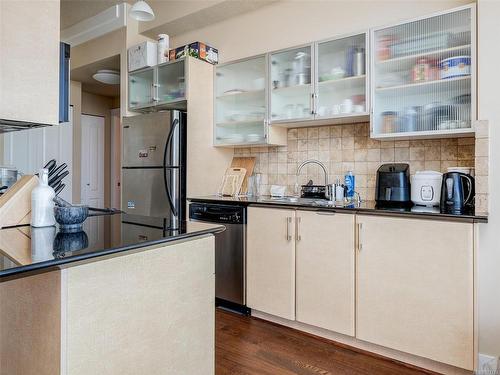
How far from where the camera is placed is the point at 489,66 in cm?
197

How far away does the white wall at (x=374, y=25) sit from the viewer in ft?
6.30

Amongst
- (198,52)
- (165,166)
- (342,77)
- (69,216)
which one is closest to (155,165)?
(165,166)

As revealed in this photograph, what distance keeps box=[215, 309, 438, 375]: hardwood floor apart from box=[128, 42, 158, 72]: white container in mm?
2556

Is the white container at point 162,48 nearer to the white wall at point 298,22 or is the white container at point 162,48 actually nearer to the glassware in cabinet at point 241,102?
the white wall at point 298,22

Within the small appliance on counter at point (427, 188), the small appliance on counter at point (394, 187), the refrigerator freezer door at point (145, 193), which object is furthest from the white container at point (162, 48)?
the small appliance on counter at point (427, 188)

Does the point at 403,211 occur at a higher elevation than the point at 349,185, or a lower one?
lower

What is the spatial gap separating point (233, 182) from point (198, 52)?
4.08 ft

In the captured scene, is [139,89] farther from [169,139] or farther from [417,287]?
[417,287]

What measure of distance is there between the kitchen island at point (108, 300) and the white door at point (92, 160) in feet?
13.9

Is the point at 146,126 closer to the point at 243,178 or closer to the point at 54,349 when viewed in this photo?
the point at 243,178

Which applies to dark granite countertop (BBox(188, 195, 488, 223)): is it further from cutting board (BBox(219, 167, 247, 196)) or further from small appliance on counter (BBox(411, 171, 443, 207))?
cutting board (BBox(219, 167, 247, 196))

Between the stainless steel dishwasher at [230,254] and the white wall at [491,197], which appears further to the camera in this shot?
the stainless steel dishwasher at [230,254]

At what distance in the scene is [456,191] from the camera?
2029 mm

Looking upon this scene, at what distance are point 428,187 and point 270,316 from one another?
144 cm
